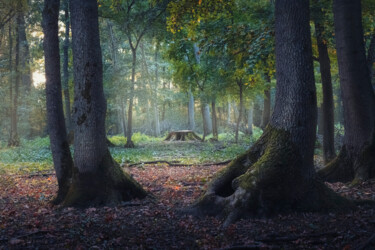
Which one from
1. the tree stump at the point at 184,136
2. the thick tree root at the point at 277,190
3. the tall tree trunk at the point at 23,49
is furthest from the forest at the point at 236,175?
the tall tree trunk at the point at 23,49

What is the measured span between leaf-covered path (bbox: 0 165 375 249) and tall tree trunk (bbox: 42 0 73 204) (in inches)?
30.7

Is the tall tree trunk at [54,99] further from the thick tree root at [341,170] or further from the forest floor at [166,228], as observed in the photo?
the thick tree root at [341,170]

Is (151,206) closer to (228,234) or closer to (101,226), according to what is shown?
(101,226)

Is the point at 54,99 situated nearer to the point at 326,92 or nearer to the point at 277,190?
the point at 277,190

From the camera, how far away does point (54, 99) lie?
7.96m

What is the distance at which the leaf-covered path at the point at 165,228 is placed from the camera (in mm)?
4832

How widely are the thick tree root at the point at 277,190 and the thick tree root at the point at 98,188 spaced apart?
253 cm

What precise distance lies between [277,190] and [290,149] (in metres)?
0.81

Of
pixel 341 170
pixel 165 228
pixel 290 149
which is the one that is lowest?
pixel 165 228

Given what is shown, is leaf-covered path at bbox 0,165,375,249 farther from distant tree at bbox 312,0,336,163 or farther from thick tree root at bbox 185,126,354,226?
distant tree at bbox 312,0,336,163

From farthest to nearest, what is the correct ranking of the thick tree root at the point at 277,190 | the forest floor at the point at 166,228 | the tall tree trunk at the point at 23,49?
the tall tree trunk at the point at 23,49
the thick tree root at the point at 277,190
the forest floor at the point at 166,228

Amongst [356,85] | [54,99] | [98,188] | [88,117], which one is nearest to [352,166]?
[356,85]

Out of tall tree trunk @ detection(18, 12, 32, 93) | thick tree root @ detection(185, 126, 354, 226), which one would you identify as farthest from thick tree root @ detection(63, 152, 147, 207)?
tall tree trunk @ detection(18, 12, 32, 93)

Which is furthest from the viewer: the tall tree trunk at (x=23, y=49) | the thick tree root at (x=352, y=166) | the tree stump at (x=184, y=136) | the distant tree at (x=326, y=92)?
the tree stump at (x=184, y=136)
